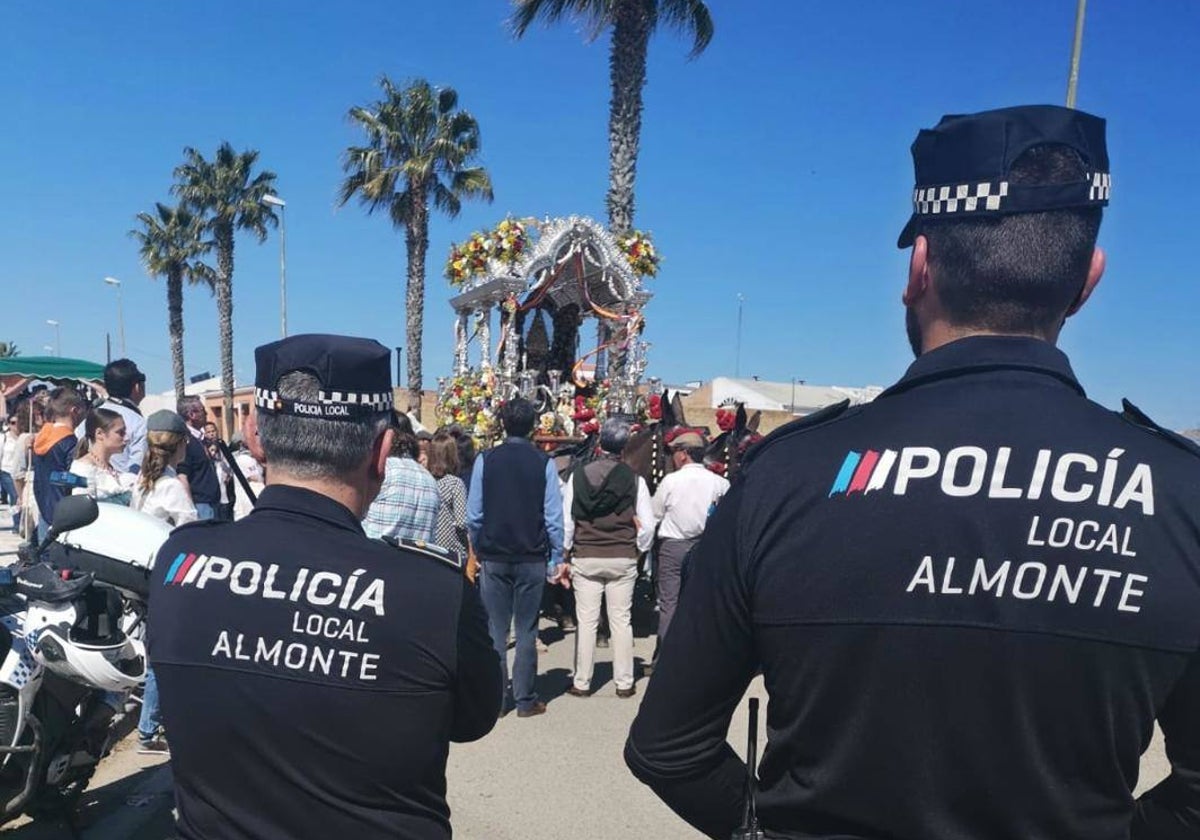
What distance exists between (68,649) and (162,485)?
1809 millimetres

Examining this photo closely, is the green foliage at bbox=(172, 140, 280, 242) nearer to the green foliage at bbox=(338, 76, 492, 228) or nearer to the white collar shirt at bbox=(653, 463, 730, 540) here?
the green foliage at bbox=(338, 76, 492, 228)

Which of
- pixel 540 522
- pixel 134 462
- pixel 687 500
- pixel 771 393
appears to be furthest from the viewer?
pixel 771 393

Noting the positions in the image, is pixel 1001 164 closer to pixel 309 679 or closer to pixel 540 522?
pixel 309 679

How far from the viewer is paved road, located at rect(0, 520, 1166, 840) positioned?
167 inches

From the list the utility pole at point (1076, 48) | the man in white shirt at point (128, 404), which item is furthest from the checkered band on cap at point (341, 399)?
the utility pole at point (1076, 48)

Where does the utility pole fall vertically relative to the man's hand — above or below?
above

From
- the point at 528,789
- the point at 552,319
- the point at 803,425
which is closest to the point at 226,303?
the point at 552,319

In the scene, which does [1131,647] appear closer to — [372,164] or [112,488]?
[112,488]

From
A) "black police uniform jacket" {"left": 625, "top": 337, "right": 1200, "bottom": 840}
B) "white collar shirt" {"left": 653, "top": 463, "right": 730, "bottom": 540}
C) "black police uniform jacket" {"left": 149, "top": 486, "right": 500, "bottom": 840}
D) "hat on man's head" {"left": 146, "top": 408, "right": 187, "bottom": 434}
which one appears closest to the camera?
"black police uniform jacket" {"left": 625, "top": 337, "right": 1200, "bottom": 840}

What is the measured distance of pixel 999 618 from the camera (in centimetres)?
127

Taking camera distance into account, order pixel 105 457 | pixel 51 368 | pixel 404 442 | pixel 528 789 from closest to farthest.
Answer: pixel 528 789 < pixel 105 457 < pixel 404 442 < pixel 51 368

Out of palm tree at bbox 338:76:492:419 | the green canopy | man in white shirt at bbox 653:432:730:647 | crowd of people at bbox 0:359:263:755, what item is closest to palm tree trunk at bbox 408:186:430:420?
palm tree at bbox 338:76:492:419

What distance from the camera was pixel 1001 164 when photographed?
1451 mm

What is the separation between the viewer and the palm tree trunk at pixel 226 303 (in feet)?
98.8
